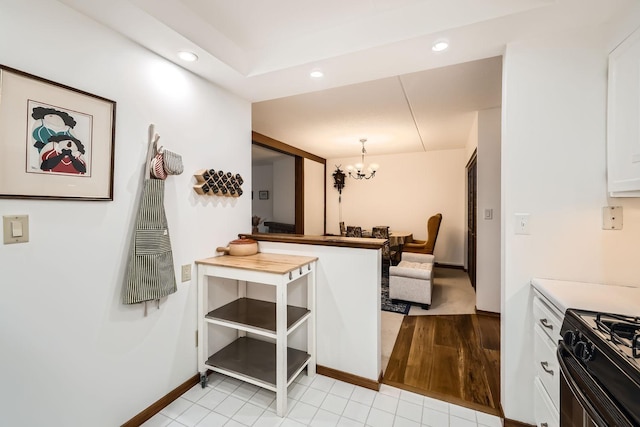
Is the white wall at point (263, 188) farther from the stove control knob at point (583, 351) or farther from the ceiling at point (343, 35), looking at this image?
the stove control knob at point (583, 351)

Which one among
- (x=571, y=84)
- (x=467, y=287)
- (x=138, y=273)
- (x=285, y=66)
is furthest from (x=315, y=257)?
(x=467, y=287)

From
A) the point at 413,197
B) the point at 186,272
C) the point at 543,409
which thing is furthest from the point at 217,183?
the point at 413,197

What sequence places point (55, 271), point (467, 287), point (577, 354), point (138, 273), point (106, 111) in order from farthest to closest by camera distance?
point (467, 287) → point (138, 273) → point (106, 111) → point (55, 271) → point (577, 354)

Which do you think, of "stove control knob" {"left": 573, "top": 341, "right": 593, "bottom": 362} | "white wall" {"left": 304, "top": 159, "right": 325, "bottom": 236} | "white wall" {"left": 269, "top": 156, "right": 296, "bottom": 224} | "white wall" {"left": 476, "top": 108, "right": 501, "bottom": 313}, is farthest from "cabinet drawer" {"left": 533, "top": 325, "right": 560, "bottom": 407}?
"white wall" {"left": 269, "top": 156, "right": 296, "bottom": 224}

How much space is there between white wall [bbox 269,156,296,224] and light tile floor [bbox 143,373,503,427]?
4.54m

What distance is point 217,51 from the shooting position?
1818mm

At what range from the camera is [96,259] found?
57.8 inches

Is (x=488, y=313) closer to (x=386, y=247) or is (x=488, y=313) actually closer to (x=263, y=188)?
(x=386, y=247)

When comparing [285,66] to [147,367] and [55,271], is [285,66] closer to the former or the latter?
[55,271]

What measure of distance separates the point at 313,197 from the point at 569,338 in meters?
5.40

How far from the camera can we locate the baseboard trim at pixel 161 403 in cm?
165

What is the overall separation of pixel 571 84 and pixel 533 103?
0.63 feet

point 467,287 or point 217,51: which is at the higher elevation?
point 217,51

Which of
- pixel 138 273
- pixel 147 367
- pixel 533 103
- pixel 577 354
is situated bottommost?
pixel 147 367
